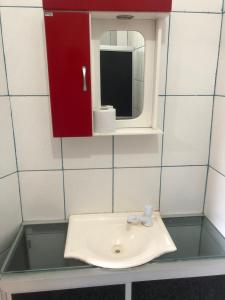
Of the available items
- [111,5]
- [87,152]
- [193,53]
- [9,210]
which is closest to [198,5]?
[193,53]

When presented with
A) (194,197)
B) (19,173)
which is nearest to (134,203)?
(194,197)

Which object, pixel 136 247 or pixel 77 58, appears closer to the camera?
pixel 77 58

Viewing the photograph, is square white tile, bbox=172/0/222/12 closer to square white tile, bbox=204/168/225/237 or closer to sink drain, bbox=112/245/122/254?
square white tile, bbox=204/168/225/237

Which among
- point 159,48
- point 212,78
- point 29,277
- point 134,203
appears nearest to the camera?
point 29,277

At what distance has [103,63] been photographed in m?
0.98

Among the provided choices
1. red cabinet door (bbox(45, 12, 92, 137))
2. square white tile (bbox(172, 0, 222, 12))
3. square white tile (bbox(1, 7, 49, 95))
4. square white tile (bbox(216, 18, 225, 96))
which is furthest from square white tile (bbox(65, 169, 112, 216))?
square white tile (bbox(172, 0, 222, 12))

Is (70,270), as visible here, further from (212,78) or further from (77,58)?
(212,78)

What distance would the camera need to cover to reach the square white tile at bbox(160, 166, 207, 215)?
1.15 meters

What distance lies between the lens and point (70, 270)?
86 cm

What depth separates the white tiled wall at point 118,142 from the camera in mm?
958

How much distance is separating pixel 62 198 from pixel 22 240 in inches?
9.2

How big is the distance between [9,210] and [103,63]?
72cm

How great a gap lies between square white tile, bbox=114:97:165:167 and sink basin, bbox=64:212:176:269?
0.81 ft

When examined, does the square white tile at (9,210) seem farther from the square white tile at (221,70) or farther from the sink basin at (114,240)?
the square white tile at (221,70)
